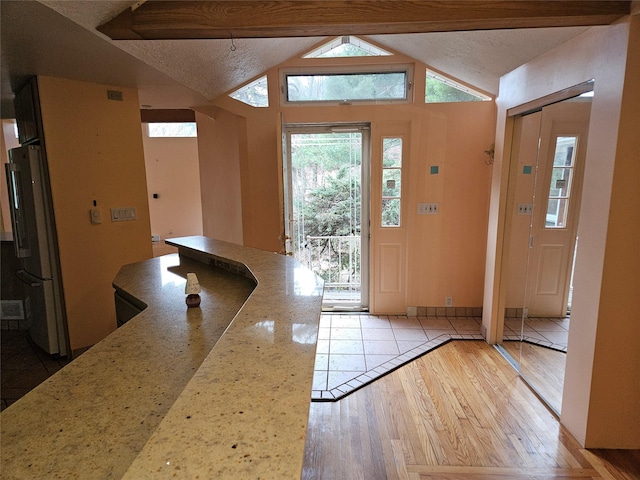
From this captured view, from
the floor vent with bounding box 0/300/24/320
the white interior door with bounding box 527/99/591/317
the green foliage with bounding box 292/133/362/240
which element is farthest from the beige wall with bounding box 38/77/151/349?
the white interior door with bounding box 527/99/591/317

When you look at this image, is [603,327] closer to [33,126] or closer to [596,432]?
[596,432]

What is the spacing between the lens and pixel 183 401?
2.37 ft

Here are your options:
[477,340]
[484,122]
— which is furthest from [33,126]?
[477,340]

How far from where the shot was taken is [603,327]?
1.85 metres

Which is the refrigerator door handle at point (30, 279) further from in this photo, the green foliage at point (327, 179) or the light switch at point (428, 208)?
the light switch at point (428, 208)

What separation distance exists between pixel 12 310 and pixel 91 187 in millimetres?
1632

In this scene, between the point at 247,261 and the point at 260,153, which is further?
the point at 260,153

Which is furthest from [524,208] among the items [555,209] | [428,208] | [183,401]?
[183,401]

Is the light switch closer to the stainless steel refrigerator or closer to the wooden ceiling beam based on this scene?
the wooden ceiling beam

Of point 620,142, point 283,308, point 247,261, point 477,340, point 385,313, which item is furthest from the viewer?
point 385,313

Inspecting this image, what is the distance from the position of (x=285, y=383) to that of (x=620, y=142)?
193 cm

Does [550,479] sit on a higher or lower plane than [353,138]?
lower

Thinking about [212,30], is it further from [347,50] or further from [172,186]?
[172,186]

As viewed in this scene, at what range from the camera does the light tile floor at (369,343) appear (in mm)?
2660
